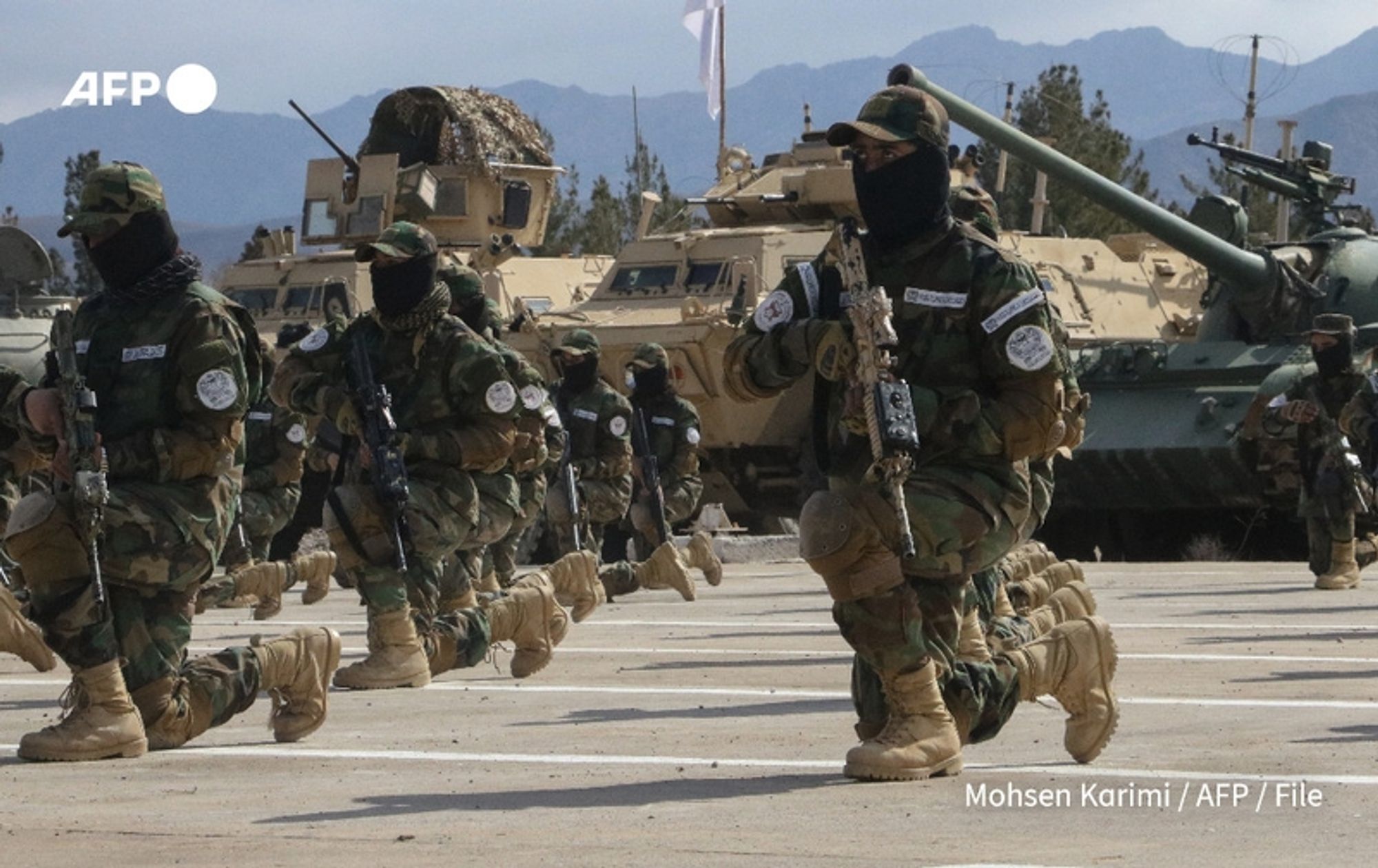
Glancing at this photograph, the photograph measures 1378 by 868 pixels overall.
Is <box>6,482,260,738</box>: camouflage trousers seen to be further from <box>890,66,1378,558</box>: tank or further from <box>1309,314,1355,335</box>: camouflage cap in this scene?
<box>890,66,1378,558</box>: tank

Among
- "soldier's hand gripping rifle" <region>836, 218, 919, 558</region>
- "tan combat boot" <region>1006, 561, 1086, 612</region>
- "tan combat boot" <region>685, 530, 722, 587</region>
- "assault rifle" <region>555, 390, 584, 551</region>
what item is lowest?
"tan combat boot" <region>685, 530, 722, 587</region>

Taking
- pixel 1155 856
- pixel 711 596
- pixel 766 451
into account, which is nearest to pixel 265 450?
pixel 711 596

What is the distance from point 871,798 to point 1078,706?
1022 millimetres

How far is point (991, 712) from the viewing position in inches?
345

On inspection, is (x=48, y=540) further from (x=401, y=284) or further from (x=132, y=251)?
(x=401, y=284)

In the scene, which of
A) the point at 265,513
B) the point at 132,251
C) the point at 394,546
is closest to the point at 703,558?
the point at 265,513

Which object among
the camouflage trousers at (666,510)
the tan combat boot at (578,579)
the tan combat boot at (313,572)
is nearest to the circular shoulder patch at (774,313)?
the tan combat boot at (578,579)

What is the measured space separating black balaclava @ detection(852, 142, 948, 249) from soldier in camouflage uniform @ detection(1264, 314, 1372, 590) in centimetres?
1056

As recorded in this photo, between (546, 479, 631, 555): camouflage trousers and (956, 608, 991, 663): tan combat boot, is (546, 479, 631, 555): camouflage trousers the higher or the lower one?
the lower one

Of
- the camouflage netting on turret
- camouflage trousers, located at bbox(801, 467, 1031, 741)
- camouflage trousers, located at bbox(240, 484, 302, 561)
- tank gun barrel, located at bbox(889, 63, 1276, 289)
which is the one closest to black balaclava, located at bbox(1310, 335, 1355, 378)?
tank gun barrel, located at bbox(889, 63, 1276, 289)

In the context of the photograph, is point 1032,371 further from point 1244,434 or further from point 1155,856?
point 1244,434

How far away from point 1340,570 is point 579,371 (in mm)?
5181

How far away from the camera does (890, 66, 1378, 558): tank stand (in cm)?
2411

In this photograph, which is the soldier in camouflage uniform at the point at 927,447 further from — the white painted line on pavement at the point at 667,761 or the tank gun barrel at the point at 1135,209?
the tank gun barrel at the point at 1135,209
